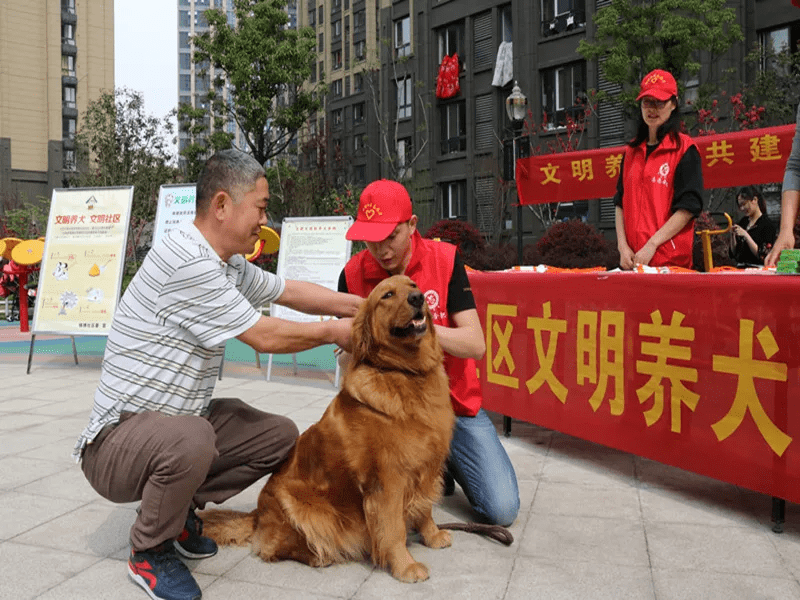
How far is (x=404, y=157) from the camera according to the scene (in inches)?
1178

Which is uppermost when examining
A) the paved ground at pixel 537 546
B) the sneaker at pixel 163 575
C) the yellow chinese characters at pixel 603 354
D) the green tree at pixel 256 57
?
the green tree at pixel 256 57

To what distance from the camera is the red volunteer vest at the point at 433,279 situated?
10.6 feet

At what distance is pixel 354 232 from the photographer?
2949mm

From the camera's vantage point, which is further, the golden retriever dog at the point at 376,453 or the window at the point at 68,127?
the window at the point at 68,127

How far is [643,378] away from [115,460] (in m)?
2.51

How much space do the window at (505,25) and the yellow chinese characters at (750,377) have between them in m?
24.4

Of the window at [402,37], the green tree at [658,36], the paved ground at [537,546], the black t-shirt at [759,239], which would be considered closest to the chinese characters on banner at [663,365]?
the paved ground at [537,546]

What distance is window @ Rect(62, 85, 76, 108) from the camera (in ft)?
153

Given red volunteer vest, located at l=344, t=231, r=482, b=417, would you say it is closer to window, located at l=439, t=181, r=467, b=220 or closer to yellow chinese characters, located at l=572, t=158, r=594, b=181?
yellow chinese characters, located at l=572, t=158, r=594, b=181

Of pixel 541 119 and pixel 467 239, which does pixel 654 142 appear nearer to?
pixel 467 239

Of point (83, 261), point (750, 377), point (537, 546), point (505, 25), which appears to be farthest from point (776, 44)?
point (537, 546)

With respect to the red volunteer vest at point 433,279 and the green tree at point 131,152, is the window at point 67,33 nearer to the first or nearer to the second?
the green tree at point 131,152

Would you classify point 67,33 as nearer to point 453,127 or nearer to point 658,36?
point 453,127

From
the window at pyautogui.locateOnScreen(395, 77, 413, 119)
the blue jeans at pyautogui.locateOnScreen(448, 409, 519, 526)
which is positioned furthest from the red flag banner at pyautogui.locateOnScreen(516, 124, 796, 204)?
the window at pyautogui.locateOnScreen(395, 77, 413, 119)
